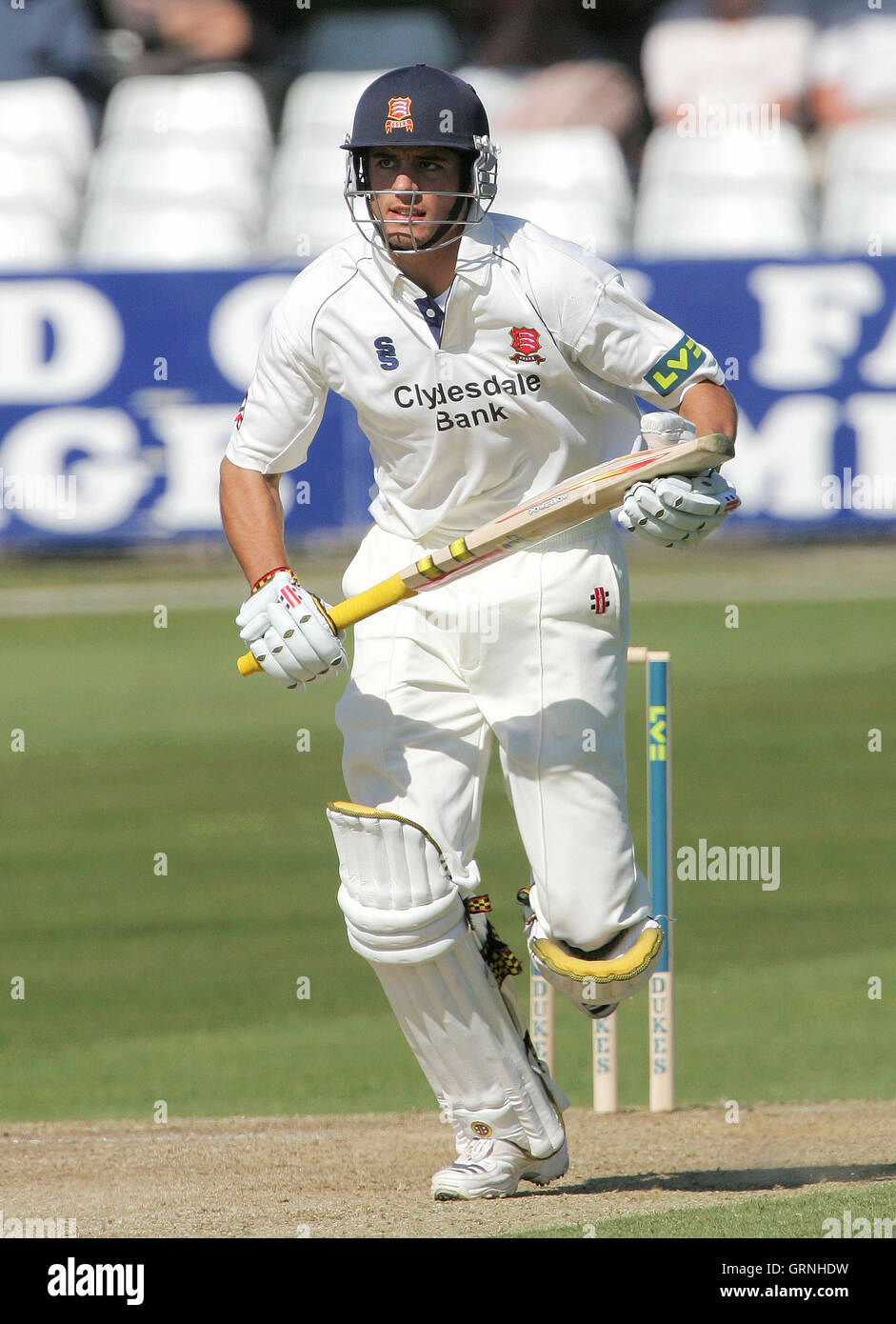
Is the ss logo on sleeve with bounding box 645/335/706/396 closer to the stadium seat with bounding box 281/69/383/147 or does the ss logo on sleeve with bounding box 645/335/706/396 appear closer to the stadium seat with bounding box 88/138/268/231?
the stadium seat with bounding box 88/138/268/231

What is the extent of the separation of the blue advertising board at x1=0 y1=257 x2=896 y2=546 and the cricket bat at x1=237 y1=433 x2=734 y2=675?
10.5m

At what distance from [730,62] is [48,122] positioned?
22.5ft

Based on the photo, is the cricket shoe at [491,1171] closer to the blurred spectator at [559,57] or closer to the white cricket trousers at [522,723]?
Answer: the white cricket trousers at [522,723]

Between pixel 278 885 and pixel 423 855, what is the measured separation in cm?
386

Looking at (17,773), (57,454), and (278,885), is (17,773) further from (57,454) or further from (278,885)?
(57,454)

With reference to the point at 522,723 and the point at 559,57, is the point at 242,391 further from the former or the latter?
the point at 522,723

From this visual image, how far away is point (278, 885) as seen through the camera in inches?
294

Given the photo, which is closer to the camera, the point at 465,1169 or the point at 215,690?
the point at 465,1169

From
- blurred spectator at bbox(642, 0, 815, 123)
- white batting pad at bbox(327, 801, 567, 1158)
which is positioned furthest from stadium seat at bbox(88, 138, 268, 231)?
white batting pad at bbox(327, 801, 567, 1158)

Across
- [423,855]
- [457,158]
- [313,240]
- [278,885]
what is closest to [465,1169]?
[423,855]

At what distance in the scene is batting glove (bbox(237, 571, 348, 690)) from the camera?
11.9 ft

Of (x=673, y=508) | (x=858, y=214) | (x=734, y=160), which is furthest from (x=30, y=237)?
(x=673, y=508)

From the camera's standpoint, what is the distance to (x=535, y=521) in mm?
3664

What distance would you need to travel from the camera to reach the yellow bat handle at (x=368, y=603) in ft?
12.2
